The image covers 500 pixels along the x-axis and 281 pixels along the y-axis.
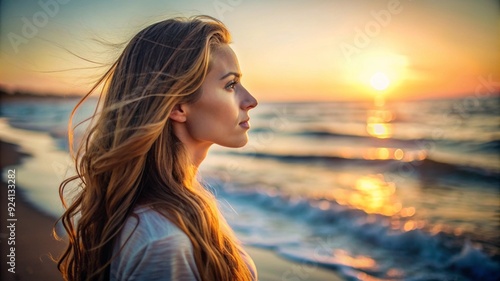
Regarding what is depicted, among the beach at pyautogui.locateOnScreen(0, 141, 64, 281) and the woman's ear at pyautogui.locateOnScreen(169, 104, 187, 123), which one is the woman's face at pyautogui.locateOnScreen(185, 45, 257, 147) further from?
the beach at pyautogui.locateOnScreen(0, 141, 64, 281)

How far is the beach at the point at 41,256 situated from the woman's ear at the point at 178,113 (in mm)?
2319

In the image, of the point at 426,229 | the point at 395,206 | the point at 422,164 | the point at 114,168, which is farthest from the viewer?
the point at 422,164

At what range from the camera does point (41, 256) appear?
3.79m

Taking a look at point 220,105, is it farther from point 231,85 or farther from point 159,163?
point 159,163

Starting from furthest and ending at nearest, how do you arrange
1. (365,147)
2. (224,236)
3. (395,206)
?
(365,147) → (395,206) → (224,236)

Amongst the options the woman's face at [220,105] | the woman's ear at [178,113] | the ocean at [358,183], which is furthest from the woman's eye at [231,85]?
the ocean at [358,183]

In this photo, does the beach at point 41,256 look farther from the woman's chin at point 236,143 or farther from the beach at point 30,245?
the woman's chin at point 236,143

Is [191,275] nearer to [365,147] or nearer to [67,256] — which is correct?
[67,256]

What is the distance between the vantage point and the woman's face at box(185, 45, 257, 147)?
1788mm

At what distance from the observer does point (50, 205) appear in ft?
15.3

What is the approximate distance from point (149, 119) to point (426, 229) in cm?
490

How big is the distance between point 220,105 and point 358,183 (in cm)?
698

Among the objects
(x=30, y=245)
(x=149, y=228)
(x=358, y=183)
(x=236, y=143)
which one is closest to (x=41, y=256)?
(x=30, y=245)

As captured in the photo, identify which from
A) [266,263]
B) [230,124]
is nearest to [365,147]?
[266,263]
